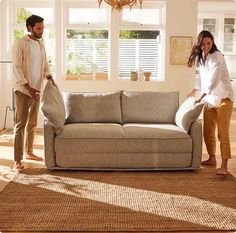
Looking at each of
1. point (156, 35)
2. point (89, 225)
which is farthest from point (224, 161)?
point (156, 35)

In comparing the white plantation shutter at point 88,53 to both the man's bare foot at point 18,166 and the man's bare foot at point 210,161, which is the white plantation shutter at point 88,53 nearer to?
the man's bare foot at point 210,161

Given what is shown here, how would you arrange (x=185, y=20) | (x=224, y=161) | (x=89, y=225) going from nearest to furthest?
(x=89, y=225), (x=224, y=161), (x=185, y=20)

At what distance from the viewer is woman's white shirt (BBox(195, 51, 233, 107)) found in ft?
14.8

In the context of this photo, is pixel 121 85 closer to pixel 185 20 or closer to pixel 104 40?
pixel 104 40

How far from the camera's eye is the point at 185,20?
24.8 feet

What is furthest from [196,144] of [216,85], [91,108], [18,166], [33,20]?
[33,20]

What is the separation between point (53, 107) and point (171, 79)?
3517 mm

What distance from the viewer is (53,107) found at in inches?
184

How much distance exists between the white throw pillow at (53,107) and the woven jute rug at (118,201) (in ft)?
1.74

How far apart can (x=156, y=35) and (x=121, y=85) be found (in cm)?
115

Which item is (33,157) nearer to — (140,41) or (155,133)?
(155,133)

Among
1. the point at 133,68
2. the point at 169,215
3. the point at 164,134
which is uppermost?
the point at 133,68

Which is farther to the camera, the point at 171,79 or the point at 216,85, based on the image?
the point at 171,79

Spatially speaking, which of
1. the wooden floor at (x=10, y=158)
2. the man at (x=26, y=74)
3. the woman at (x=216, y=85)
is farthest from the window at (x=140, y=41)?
the woman at (x=216, y=85)
